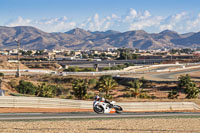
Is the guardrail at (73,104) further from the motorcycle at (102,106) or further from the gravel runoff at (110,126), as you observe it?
the gravel runoff at (110,126)

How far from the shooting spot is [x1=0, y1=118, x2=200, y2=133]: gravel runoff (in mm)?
18094

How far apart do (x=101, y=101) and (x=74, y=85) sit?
25.7 m

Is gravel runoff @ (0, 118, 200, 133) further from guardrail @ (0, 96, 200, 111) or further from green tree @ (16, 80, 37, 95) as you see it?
green tree @ (16, 80, 37, 95)

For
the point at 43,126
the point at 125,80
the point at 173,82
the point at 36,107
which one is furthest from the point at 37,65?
the point at 43,126

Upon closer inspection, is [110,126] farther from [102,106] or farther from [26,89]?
[26,89]

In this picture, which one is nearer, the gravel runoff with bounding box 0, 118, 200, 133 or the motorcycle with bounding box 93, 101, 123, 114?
the gravel runoff with bounding box 0, 118, 200, 133

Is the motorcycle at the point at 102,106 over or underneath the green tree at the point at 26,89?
over

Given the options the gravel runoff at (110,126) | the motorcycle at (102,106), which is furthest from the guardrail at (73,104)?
the gravel runoff at (110,126)

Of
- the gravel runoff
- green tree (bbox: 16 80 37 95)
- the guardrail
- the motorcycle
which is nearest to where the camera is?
the gravel runoff

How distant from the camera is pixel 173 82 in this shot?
77.5 metres

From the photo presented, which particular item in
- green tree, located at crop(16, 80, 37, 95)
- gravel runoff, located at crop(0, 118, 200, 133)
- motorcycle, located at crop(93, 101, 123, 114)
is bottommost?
green tree, located at crop(16, 80, 37, 95)

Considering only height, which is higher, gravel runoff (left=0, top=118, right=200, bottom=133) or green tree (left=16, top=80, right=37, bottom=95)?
gravel runoff (left=0, top=118, right=200, bottom=133)

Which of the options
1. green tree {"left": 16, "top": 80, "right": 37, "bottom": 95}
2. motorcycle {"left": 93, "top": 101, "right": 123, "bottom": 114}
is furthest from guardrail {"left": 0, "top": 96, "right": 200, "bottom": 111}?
green tree {"left": 16, "top": 80, "right": 37, "bottom": 95}

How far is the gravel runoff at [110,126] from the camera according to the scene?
712 inches
